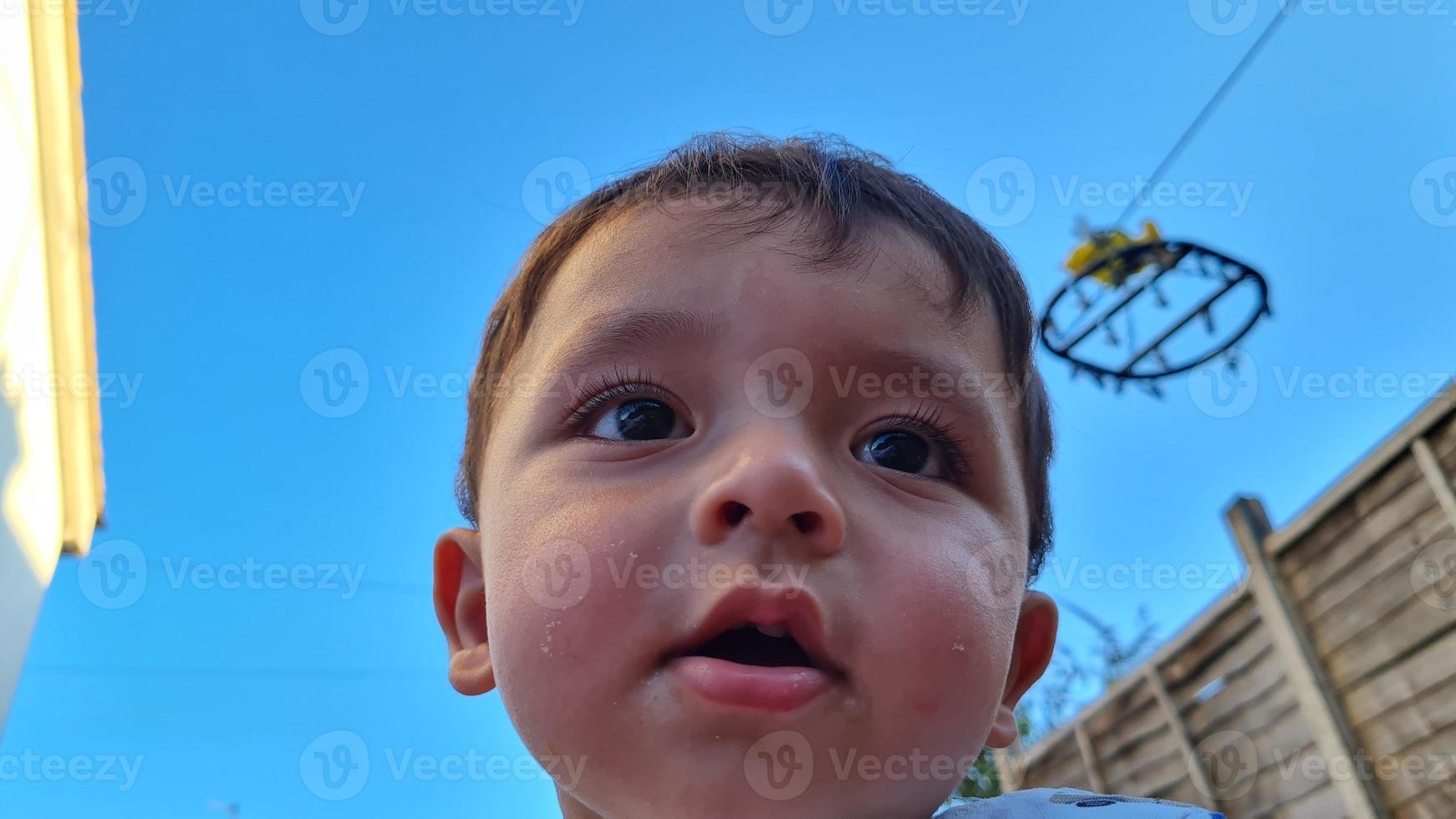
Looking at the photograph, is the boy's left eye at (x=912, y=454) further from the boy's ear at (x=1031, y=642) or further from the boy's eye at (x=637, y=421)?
the boy's ear at (x=1031, y=642)

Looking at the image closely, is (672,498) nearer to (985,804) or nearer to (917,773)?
(917,773)

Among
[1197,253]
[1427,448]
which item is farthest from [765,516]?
[1197,253]

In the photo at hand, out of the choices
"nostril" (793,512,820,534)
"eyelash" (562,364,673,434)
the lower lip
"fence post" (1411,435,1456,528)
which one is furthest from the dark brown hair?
"fence post" (1411,435,1456,528)

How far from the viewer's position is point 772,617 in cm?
90

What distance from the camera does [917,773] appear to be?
1.01 meters

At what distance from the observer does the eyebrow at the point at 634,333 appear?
3.57ft

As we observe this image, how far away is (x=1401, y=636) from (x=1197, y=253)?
2748 millimetres

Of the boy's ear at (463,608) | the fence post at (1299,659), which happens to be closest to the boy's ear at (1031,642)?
the boy's ear at (463,608)

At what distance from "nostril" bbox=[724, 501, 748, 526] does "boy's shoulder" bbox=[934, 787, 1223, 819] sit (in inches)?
19.7

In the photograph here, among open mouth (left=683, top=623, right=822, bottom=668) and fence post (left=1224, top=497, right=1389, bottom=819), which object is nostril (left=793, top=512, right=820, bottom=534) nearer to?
open mouth (left=683, top=623, right=822, bottom=668)

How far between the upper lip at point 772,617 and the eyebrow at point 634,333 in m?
0.31

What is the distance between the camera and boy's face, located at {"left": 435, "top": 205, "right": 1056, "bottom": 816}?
908mm

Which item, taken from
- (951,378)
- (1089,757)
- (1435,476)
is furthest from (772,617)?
(1089,757)

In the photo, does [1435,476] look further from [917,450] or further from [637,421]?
[637,421]
